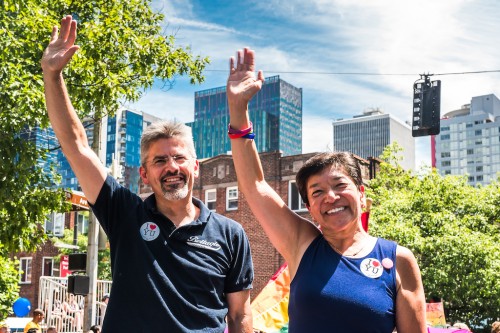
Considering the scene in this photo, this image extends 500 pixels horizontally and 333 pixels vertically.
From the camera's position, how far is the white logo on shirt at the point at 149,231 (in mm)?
3673

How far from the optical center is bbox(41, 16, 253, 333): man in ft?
11.6

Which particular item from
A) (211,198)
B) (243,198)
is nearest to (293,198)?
(243,198)

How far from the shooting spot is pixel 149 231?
12.1ft

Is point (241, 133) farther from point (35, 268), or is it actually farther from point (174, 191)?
point (35, 268)

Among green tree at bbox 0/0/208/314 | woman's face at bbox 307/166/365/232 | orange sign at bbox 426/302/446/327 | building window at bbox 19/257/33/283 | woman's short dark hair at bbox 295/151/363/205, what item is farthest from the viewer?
building window at bbox 19/257/33/283

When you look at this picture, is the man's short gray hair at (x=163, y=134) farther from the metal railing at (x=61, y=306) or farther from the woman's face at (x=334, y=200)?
the metal railing at (x=61, y=306)

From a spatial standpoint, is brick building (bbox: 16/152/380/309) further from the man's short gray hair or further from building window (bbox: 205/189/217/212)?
the man's short gray hair

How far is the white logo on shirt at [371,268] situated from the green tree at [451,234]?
74.4ft

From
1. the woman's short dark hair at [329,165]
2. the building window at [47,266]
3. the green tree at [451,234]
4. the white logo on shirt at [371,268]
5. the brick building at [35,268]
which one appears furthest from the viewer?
the building window at [47,266]

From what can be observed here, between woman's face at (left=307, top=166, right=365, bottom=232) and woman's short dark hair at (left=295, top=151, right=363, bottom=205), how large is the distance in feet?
0.08

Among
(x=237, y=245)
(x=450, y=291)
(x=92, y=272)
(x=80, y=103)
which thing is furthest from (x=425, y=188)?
(x=237, y=245)

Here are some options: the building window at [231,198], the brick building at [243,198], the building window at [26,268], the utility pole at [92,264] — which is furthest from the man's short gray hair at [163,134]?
the building window at [26,268]

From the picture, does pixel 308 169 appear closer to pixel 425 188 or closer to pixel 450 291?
pixel 450 291

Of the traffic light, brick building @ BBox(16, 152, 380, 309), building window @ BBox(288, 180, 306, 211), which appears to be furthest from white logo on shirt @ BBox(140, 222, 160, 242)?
building window @ BBox(288, 180, 306, 211)
